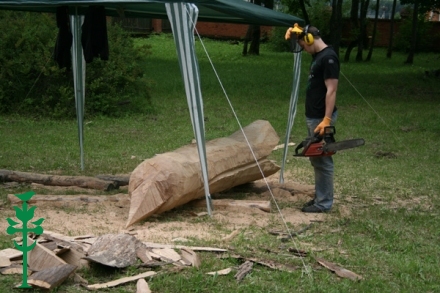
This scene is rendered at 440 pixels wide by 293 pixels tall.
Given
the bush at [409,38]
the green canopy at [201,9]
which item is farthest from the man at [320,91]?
the bush at [409,38]

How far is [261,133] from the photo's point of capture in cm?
957

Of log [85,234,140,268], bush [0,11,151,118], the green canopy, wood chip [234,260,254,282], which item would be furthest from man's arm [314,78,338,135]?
bush [0,11,151,118]

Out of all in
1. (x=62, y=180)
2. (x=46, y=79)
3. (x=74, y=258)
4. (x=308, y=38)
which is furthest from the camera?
(x=46, y=79)

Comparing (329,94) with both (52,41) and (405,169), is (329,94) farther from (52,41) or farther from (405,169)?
(52,41)

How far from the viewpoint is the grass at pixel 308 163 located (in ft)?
19.7

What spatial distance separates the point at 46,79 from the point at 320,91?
9.17 meters

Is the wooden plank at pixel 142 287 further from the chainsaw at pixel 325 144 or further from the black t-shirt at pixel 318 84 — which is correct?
the black t-shirt at pixel 318 84

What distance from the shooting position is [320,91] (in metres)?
8.23

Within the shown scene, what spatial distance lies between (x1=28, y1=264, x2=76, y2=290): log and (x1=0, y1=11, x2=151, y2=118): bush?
10540 millimetres

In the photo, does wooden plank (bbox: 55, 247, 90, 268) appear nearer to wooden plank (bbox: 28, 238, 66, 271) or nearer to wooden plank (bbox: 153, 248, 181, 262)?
wooden plank (bbox: 28, 238, 66, 271)

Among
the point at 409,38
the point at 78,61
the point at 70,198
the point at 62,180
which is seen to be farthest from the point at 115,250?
the point at 409,38

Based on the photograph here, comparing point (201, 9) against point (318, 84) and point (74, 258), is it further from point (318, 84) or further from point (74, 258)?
point (74, 258)

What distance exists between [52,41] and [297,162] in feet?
21.9

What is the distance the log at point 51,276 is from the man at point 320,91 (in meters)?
3.44
